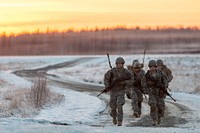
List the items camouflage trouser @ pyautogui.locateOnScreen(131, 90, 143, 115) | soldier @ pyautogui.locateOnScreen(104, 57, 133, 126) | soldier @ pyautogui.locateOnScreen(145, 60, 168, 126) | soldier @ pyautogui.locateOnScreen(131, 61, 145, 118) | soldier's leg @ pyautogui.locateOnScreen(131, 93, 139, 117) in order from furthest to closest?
soldier @ pyautogui.locateOnScreen(131, 61, 145, 118) < camouflage trouser @ pyautogui.locateOnScreen(131, 90, 143, 115) < soldier's leg @ pyautogui.locateOnScreen(131, 93, 139, 117) < soldier @ pyautogui.locateOnScreen(145, 60, 168, 126) < soldier @ pyautogui.locateOnScreen(104, 57, 133, 126)

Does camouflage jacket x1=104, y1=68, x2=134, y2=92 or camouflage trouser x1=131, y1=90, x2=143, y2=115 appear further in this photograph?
camouflage trouser x1=131, y1=90, x2=143, y2=115

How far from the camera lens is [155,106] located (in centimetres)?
A: 1382

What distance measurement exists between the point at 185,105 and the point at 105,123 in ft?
19.9

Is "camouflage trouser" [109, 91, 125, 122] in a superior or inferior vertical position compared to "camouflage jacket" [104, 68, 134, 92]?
inferior

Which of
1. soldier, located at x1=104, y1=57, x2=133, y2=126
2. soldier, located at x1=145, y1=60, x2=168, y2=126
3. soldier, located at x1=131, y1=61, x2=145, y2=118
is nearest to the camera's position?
soldier, located at x1=104, y1=57, x2=133, y2=126

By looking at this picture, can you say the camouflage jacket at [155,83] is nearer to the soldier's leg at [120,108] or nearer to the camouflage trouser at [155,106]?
the camouflage trouser at [155,106]

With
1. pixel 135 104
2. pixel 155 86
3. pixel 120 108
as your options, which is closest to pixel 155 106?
pixel 155 86

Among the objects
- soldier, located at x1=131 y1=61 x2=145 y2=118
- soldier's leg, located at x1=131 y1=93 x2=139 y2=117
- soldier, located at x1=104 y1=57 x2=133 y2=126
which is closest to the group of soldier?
soldier, located at x1=104 y1=57 x2=133 y2=126

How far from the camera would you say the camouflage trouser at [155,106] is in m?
13.8

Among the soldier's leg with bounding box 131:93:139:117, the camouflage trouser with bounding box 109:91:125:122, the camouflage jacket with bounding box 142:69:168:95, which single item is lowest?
the soldier's leg with bounding box 131:93:139:117

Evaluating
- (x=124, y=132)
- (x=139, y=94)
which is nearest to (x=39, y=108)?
(x=139, y=94)

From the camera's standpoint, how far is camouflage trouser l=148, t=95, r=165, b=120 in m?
13.8

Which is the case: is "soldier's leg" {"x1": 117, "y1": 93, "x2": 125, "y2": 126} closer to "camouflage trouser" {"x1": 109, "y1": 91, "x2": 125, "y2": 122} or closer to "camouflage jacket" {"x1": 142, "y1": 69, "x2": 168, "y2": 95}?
"camouflage trouser" {"x1": 109, "y1": 91, "x2": 125, "y2": 122}

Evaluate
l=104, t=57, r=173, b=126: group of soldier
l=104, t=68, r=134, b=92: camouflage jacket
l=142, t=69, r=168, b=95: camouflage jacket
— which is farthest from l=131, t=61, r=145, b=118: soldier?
l=104, t=68, r=134, b=92: camouflage jacket
